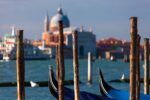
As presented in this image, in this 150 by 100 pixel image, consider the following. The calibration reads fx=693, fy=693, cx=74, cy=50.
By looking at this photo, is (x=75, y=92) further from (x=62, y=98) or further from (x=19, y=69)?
(x=19, y=69)

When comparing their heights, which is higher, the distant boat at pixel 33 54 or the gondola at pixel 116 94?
the distant boat at pixel 33 54

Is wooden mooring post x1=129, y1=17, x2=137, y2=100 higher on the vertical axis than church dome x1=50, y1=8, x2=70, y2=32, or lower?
lower

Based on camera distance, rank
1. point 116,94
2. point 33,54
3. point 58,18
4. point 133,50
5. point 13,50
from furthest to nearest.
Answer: point 58,18, point 33,54, point 13,50, point 116,94, point 133,50

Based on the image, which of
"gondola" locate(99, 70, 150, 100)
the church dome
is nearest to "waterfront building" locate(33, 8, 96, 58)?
the church dome

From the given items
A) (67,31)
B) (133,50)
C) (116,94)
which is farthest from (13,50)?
(133,50)

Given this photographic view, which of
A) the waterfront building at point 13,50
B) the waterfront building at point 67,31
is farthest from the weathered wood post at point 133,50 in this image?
the waterfront building at point 67,31

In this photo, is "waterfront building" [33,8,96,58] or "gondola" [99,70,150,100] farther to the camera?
"waterfront building" [33,8,96,58]

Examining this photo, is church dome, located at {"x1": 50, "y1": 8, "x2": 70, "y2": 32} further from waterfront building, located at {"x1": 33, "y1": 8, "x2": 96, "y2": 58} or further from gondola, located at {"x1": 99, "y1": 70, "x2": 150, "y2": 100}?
gondola, located at {"x1": 99, "y1": 70, "x2": 150, "y2": 100}

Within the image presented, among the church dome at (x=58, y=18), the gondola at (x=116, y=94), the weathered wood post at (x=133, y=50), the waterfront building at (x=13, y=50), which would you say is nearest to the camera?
the weathered wood post at (x=133, y=50)

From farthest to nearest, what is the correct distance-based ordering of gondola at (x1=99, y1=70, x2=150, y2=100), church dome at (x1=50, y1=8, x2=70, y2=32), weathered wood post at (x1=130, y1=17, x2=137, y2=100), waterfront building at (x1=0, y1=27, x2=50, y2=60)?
church dome at (x1=50, y1=8, x2=70, y2=32), waterfront building at (x1=0, y1=27, x2=50, y2=60), gondola at (x1=99, y1=70, x2=150, y2=100), weathered wood post at (x1=130, y1=17, x2=137, y2=100)

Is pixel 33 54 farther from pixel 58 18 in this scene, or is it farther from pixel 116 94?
pixel 116 94

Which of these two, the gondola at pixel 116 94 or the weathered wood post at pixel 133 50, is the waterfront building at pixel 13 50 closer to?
the gondola at pixel 116 94

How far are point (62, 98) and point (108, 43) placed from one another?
323 feet

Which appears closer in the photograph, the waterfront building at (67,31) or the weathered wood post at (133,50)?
the weathered wood post at (133,50)
